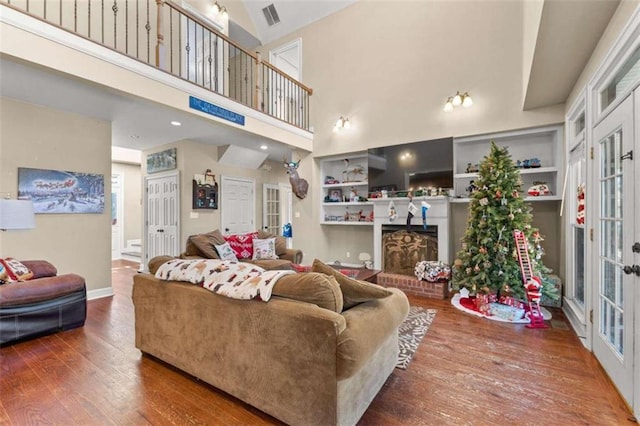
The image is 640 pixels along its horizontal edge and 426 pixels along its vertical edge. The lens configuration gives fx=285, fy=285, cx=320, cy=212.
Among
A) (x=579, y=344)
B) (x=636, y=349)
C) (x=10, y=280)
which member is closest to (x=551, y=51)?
(x=636, y=349)

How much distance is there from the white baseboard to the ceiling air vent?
20.8ft

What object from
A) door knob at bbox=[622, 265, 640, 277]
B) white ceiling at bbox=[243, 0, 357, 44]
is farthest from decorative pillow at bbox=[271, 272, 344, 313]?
white ceiling at bbox=[243, 0, 357, 44]

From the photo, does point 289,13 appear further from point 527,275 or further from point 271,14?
point 527,275

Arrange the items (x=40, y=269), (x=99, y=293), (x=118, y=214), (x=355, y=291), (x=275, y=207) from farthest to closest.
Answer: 1. (x=118, y=214)
2. (x=275, y=207)
3. (x=99, y=293)
4. (x=40, y=269)
5. (x=355, y=291)

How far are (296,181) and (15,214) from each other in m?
4.16

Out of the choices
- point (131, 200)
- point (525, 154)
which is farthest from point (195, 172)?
point (525, 154)

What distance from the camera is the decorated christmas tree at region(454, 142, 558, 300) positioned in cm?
338

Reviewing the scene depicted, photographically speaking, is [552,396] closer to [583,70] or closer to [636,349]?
[636,349]

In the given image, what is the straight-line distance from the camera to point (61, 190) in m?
3.95

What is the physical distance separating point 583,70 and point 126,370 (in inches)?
193

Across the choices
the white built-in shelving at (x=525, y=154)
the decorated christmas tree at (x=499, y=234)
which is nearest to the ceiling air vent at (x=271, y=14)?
the white built-in shelving at (x=525, y=154)

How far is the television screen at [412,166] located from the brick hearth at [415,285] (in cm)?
151

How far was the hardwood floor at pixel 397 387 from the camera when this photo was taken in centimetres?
168

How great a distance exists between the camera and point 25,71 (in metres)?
2.84
